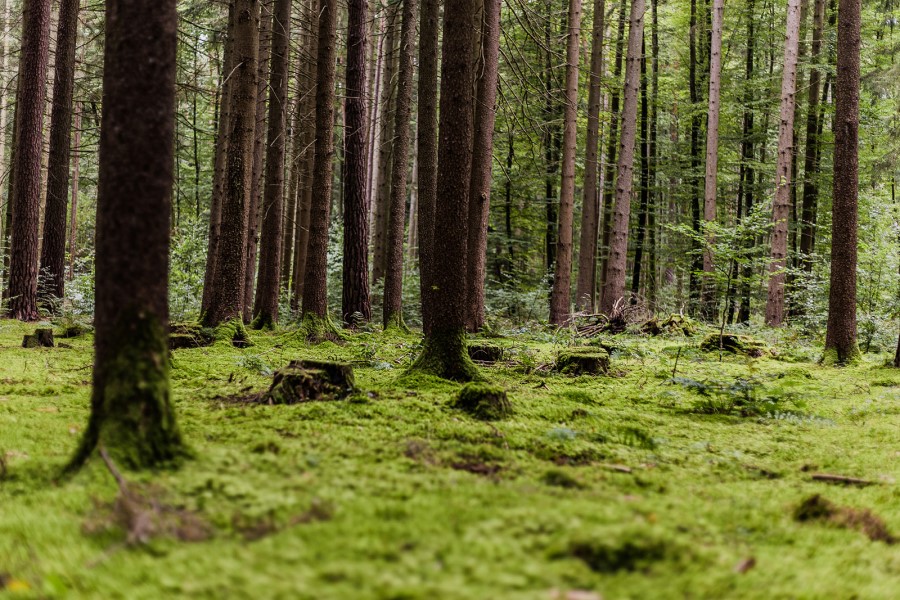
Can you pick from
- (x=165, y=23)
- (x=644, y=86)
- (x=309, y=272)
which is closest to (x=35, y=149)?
(x=309, y=272)

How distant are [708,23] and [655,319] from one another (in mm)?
14928

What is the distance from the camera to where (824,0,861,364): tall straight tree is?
30.5 feet

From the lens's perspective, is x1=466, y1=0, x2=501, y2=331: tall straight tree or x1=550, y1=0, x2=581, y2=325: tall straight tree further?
x1=550, y1=0, x2=581, y2=325: tall straight tree

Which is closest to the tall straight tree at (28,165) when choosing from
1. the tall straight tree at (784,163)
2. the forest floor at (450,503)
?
the forest floor at (450,503)

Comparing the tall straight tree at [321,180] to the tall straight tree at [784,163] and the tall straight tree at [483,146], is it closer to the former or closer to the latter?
the tall straight tree at [483,146]

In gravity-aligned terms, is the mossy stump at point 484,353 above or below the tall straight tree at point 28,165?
below

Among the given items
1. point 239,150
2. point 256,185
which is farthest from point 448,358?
point 256,185

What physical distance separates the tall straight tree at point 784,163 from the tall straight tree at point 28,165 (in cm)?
1602

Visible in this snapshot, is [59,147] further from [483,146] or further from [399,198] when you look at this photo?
[483,146]

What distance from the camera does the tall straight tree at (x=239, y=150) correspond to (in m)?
9.09

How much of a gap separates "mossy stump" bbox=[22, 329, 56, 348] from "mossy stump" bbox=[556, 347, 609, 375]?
7089 mm

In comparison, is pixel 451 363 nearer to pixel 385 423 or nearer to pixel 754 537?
pixel 385 423

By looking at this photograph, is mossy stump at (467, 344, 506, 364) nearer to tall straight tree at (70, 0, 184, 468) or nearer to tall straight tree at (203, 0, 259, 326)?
tall straight tree at (203, 0, 259, 326)

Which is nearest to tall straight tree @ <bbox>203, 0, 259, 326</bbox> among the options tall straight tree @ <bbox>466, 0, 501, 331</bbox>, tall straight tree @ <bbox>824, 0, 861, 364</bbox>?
tall straight tree @ <bbox>466, 0, 501, 331</bbox>
